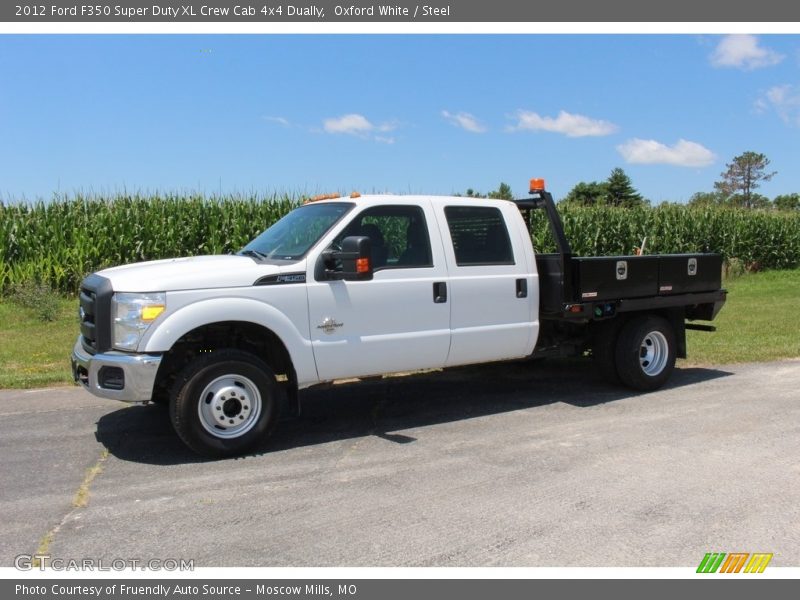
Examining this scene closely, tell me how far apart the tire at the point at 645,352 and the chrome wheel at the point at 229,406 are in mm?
4233

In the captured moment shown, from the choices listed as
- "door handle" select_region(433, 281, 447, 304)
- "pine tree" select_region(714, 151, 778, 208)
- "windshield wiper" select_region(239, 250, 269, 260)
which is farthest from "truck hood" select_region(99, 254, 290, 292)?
"pine tree" select_region(714, 151, 778, 208)

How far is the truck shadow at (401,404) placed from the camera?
6.18 m

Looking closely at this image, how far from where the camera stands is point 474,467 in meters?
5.44

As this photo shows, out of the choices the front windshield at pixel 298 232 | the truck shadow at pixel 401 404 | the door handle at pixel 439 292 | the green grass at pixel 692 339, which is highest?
the front windshield at pixel 298 232

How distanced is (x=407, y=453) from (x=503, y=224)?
261 centimetres

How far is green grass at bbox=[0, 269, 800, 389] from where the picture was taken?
9.61 meters

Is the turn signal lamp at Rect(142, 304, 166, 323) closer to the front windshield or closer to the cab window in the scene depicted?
the front windshield

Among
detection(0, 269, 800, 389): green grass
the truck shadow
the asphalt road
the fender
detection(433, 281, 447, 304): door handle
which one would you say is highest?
detection(433, 281, 447, 304): door handle

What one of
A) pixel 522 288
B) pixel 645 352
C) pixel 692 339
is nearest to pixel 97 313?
pixel 522 288

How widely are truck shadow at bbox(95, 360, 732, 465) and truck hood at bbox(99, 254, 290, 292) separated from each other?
54.4 inches

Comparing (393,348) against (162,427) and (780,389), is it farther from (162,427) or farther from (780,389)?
(780,389)

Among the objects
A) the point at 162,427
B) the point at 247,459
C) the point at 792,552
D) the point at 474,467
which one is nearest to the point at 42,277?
the point at 162,427

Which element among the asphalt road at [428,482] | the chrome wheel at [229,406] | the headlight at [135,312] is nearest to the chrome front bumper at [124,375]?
the headlight at [135,312]

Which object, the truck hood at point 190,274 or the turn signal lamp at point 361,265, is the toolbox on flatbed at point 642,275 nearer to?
the turn signal lamp at point 361,265
